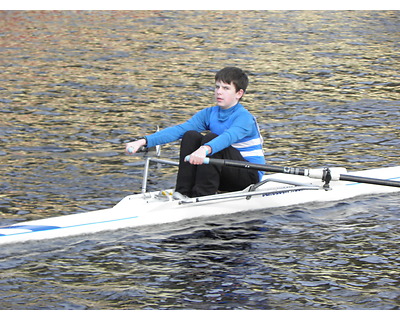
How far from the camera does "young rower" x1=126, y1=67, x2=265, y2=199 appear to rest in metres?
9.12

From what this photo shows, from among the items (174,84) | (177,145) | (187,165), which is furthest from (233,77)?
(174,84)

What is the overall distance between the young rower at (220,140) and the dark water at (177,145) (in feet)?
1.39

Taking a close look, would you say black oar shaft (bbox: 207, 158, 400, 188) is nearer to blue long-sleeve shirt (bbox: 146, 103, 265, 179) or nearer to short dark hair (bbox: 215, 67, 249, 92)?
blue long-sleeve shirt (bbox: 146, 103, 265, 179)

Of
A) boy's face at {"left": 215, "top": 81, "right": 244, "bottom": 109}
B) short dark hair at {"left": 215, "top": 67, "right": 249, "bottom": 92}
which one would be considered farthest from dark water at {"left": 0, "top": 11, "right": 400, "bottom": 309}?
short dark hair at {"left": 215, "top": 67, "right": 249, "bottom": 92}

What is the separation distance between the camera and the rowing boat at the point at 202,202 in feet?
28.3

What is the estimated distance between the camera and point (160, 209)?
9258 mm

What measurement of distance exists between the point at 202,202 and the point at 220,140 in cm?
77

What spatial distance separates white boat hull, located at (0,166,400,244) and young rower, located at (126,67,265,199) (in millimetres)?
190

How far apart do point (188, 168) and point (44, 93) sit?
27.2ft

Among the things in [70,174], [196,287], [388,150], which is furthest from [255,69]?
[196,287]

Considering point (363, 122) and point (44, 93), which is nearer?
point (363, 122)

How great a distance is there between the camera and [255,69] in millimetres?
19594

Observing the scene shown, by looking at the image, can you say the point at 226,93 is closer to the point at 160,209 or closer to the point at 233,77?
the point at 233,77
